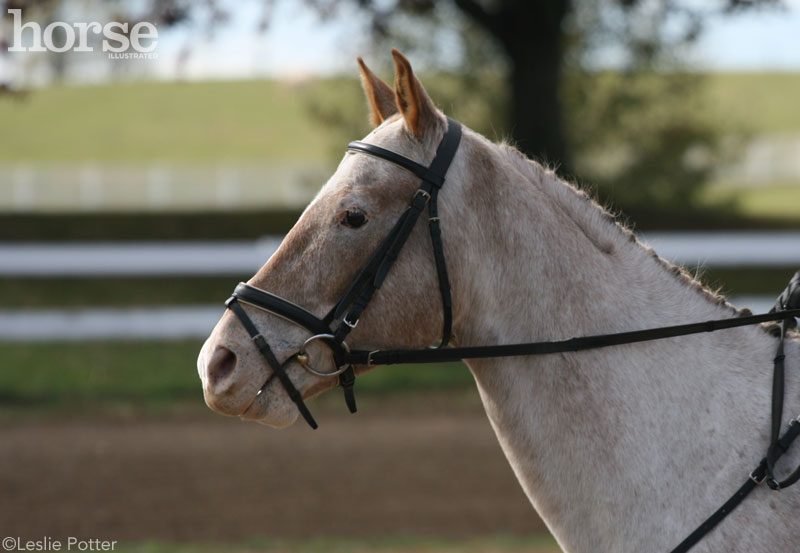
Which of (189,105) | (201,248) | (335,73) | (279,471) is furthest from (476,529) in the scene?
(189,105)

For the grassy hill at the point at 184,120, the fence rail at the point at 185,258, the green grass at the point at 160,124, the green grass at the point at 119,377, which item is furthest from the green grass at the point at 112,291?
the grassy hill at the point at 184,120

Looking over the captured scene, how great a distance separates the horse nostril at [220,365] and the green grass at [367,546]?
337cm

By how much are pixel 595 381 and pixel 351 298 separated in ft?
2.42

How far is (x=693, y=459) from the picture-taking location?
2418 mm

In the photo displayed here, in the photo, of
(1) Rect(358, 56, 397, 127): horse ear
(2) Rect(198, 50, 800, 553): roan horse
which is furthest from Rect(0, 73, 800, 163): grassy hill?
(2) Rect(198, 50, 800, 553): roan horse

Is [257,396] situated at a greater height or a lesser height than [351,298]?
lesser

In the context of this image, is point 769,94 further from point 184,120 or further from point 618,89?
point 618,89

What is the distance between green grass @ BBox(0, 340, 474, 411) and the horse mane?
6603mm

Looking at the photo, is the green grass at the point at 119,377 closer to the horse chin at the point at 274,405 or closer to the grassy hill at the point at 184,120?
the horse chin at the point at 274,405

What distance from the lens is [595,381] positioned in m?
2.47

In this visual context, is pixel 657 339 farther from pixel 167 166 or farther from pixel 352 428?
pixel 167 166

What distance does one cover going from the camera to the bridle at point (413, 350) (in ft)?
7.75

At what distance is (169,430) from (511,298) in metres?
6.12

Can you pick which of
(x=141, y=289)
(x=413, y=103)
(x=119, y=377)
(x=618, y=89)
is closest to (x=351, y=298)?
(x=413, y=103)
